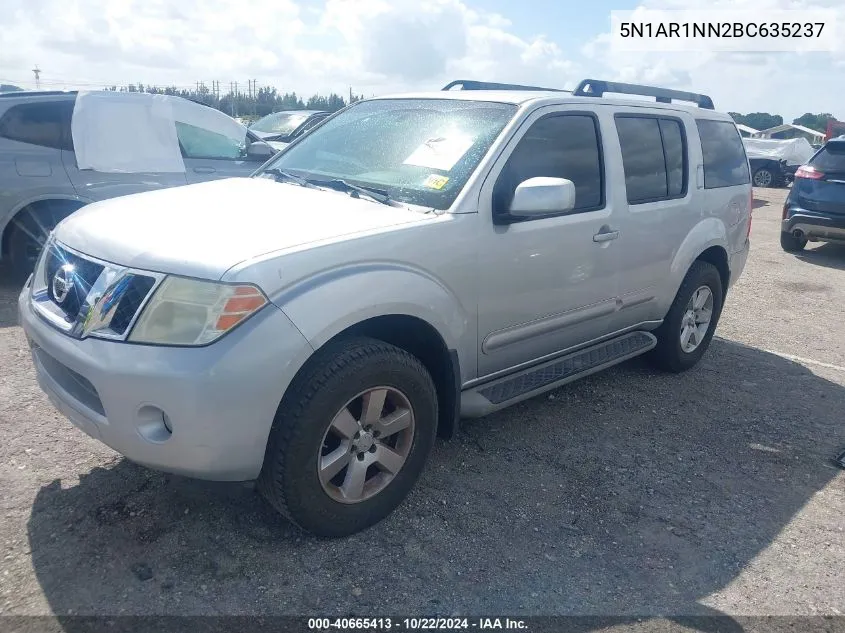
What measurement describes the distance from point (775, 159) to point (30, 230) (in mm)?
22260

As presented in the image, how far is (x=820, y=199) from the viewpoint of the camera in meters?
9.97

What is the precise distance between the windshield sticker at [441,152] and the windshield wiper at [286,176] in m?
0.57

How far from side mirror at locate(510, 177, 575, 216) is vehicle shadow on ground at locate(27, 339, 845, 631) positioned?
4.47ft

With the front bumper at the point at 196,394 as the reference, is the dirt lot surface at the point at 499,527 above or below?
below

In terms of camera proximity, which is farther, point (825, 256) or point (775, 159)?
point (775, 159)

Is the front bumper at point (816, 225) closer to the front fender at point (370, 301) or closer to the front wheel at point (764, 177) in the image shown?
the front fender at point (370, 301)

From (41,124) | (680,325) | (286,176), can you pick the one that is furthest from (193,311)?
(41,124)

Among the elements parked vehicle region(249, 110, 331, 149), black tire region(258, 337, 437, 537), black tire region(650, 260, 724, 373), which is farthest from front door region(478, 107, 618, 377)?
parked vehicle region(249, 110, 331, 149)

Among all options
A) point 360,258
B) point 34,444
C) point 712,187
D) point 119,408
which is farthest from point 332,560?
point 712,187

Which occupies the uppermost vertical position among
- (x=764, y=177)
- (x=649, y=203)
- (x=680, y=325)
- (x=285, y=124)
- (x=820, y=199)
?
(x=649, y=203)

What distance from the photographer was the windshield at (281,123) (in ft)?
43.9

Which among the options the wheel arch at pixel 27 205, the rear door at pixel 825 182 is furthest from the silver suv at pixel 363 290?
the rear door at pixel 825 182

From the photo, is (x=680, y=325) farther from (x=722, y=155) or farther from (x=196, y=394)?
(x=196, y=394)

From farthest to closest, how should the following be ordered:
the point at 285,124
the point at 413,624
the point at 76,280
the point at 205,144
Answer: the point at 285,124 → the point at 205,144 → the point at 76,280 → the point at 413,624
